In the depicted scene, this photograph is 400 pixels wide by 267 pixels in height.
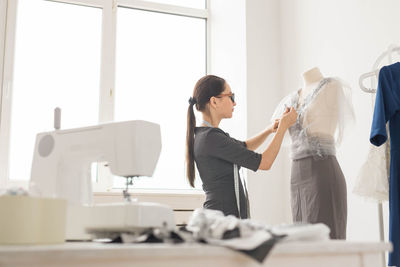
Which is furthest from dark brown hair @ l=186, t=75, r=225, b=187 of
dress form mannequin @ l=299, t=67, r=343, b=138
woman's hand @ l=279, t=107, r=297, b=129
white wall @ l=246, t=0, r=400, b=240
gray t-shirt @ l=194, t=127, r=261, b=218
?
white wall @ l=246, t=0, r=400, b=240

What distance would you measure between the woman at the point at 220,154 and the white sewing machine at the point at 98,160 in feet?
2.79

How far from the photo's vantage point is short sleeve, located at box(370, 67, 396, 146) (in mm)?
2162

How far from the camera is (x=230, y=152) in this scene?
2154 mm

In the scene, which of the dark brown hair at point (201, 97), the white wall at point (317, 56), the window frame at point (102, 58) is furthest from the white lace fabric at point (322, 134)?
the window frame at point (102, 58)

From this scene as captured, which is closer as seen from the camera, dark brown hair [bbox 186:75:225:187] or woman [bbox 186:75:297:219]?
woman [bbox 186:75:297:219]

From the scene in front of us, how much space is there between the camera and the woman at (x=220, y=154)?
2164 mm

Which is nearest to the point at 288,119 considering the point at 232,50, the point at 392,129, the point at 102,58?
the point at 392,129

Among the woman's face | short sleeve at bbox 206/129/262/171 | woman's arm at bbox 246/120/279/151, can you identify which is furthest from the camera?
woman's arm at bbox 246/120/279/151

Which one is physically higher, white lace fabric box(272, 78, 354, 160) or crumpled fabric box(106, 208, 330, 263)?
white lace fabric box(272, 78, 354, 160)

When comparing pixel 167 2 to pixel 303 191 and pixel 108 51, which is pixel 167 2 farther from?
pixel 303 191

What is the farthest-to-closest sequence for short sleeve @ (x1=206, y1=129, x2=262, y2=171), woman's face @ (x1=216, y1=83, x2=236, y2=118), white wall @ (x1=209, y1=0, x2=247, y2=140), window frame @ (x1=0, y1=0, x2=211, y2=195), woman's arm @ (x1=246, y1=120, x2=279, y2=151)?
white wall @ (x1=209, y1=0, x2=247, y2=140) → window frame @ (x1=0, y1=0, x2=211, y2=195) → woman's arm @ (x1=246, y1=120, x2=279, y2=151) → woman's face @ (x1=216, y1=83, x2=236, y2=118) → short sleeve @ (x1=206, y1=129, x2=262, y2=171)

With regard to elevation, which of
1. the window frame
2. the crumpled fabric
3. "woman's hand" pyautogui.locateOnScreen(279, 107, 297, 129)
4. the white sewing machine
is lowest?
the crumpled fabric

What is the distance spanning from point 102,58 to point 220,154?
195cm

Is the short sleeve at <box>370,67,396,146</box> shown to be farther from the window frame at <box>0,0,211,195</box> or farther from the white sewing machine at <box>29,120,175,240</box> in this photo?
the window frame at <box>0,0,211,195</box>
